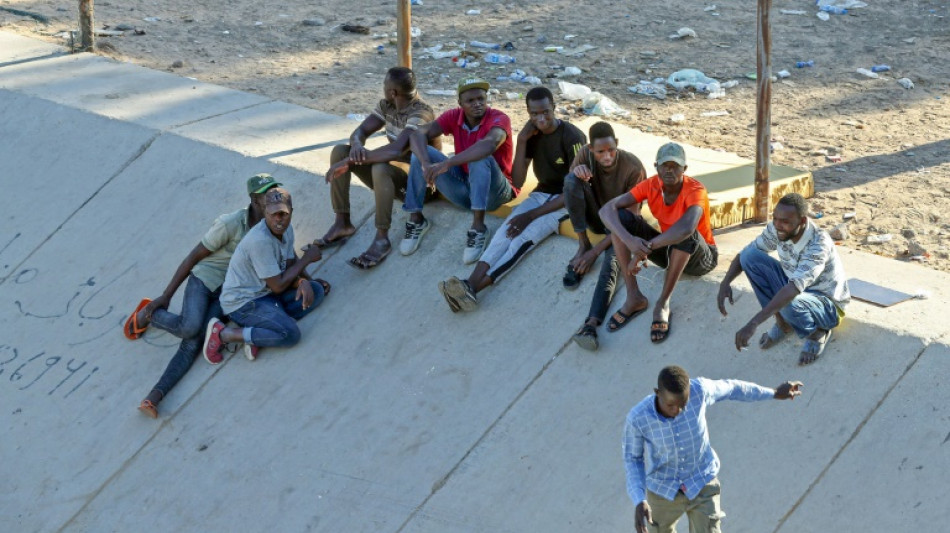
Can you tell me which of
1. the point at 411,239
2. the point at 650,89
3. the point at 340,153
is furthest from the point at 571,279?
the point at 650,89

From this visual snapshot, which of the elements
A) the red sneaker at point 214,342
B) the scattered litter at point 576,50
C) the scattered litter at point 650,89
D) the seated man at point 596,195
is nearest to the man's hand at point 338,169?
the red sneaker at point 214,342

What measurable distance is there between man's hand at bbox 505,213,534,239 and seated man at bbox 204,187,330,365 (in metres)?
1.18

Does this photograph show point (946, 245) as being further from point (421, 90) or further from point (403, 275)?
point (421, 90)

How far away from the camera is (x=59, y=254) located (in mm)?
9102

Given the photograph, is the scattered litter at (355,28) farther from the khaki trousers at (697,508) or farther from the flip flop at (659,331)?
the khaki trousers at (697,508)

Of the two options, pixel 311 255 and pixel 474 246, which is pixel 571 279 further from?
pixel 311 255

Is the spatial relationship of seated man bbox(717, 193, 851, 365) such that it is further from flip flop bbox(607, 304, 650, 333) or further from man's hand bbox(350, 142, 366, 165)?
man's hand bbox(350, 142, 366, 165)

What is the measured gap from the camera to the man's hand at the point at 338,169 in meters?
7.79

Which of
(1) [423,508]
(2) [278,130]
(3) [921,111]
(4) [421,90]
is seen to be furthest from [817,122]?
(1) [423,508]

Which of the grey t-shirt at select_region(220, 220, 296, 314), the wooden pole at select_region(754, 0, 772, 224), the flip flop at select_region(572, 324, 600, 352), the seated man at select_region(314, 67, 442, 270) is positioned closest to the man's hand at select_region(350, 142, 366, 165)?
the seated man at select_region(314, 67, 442, 270)

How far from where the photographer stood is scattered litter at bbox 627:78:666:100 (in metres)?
10.4

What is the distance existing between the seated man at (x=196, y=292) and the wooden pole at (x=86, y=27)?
4.52 meters

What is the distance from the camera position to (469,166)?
744 cm

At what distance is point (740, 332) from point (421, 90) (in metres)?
5.37
